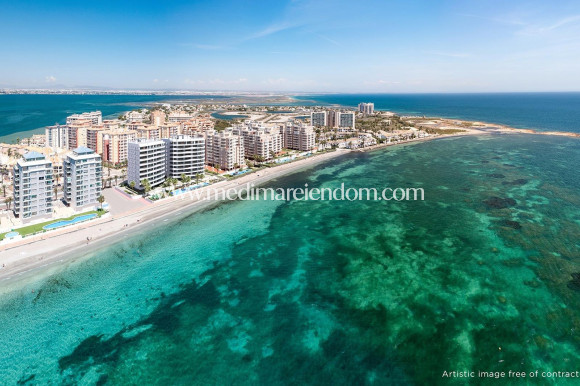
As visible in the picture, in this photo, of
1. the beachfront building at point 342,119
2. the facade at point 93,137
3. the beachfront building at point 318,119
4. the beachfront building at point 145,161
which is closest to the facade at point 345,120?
the beachfront building at point 342,119

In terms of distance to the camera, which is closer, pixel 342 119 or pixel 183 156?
pixel 183 156

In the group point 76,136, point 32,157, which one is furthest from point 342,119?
point 32,157

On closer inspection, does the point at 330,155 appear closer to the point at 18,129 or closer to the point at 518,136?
the point at 518,136

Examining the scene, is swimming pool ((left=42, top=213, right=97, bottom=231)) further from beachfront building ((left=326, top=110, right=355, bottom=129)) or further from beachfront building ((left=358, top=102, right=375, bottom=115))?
beachfront building ((left=358, top=102, right=375, bottom=115))

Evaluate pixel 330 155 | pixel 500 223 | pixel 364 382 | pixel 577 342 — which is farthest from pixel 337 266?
pixel 330 155

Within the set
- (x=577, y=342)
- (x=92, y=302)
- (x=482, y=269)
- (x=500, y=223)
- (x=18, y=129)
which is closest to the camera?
(x=577, y=342)

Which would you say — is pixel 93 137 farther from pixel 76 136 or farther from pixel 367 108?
pixel 367 108
